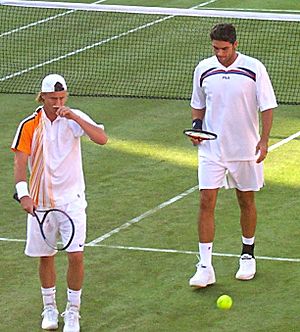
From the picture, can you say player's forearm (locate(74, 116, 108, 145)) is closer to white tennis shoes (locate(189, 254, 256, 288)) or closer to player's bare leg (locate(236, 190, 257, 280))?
white tennis shoes (locate(189, 254, 256, 288))

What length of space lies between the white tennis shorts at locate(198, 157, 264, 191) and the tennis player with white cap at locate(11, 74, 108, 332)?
165 centimetres

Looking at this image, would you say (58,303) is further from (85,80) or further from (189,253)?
(85,80)

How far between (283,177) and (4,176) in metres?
3.64

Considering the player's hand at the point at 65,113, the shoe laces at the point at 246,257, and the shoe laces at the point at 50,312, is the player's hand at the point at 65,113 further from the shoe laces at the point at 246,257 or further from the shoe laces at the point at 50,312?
the shoe laces at the point at 246,257

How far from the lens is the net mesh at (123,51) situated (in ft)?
68.9

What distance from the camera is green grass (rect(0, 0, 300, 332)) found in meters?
11.3

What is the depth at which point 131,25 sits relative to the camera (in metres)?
26.0

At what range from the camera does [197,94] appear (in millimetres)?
12125

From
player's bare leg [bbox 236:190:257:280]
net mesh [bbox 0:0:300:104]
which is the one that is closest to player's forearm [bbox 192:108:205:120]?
player's bare leg [bbox 236:190:257:280]

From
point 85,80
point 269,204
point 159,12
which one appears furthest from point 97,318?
point 85,80

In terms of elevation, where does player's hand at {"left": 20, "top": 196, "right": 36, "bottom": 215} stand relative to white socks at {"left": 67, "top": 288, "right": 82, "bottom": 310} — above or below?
above

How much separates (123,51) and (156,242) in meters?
10.6

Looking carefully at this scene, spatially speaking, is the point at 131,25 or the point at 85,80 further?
the point at 131,25

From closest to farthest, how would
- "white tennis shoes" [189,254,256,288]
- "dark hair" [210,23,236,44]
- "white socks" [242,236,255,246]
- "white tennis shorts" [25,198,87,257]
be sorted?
"white tennis shorts" [25,198,87,257] → "dark hair" [210,23,236,44] → "white tennis shoes" [189,254,256,288] → "white socks" [242,236,255,246]
